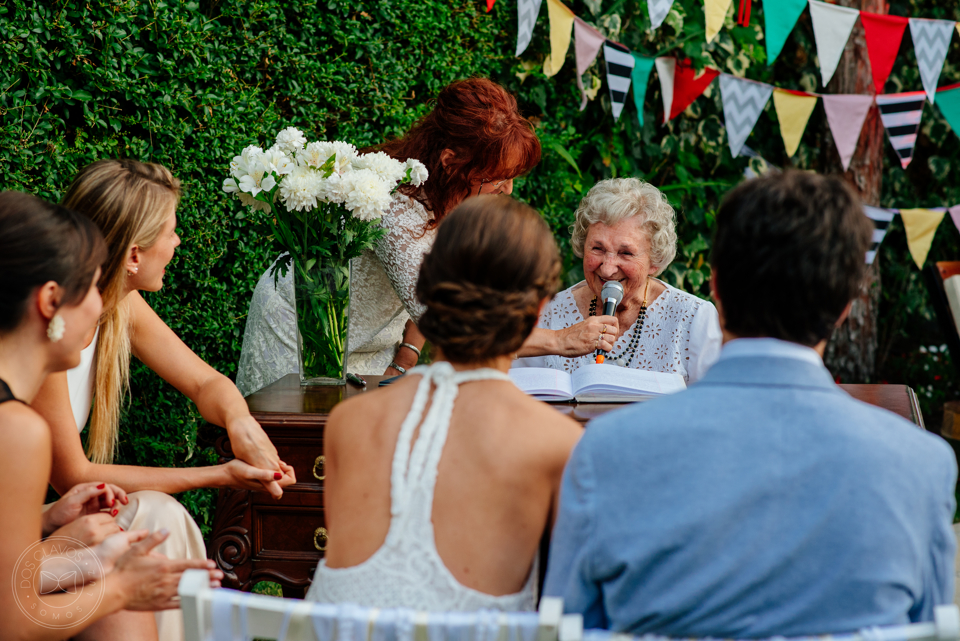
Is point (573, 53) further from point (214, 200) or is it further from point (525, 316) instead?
point (525, 316)

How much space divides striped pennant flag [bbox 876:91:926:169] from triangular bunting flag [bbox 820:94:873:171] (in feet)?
0.43

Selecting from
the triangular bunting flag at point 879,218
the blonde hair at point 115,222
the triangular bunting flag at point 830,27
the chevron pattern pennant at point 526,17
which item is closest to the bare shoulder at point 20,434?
the blonde hair at point 115,222

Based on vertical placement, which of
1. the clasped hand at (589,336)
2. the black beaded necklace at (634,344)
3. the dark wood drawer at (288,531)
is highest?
the clasped hand at (589,336)

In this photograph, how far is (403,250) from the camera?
264 cm

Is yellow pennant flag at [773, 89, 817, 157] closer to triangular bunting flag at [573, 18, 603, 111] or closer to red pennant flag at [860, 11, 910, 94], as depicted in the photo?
red pennant flag at [860, 11, 910, 94]

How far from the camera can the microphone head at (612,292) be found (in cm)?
260

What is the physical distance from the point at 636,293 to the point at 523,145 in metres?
0.61

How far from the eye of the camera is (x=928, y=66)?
3.97m

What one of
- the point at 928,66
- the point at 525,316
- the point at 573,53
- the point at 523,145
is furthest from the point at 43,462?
the point at 928,66

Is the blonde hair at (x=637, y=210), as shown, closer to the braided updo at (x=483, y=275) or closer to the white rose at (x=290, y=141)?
the white rose at (x=290, y=141)

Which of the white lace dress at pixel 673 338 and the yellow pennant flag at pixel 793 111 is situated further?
the yellow pennant flag at pixel 793 111

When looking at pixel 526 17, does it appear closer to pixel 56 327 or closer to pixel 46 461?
pixel 56 327

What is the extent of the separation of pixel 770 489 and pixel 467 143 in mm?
1955

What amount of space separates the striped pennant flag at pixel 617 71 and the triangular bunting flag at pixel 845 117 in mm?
1079
